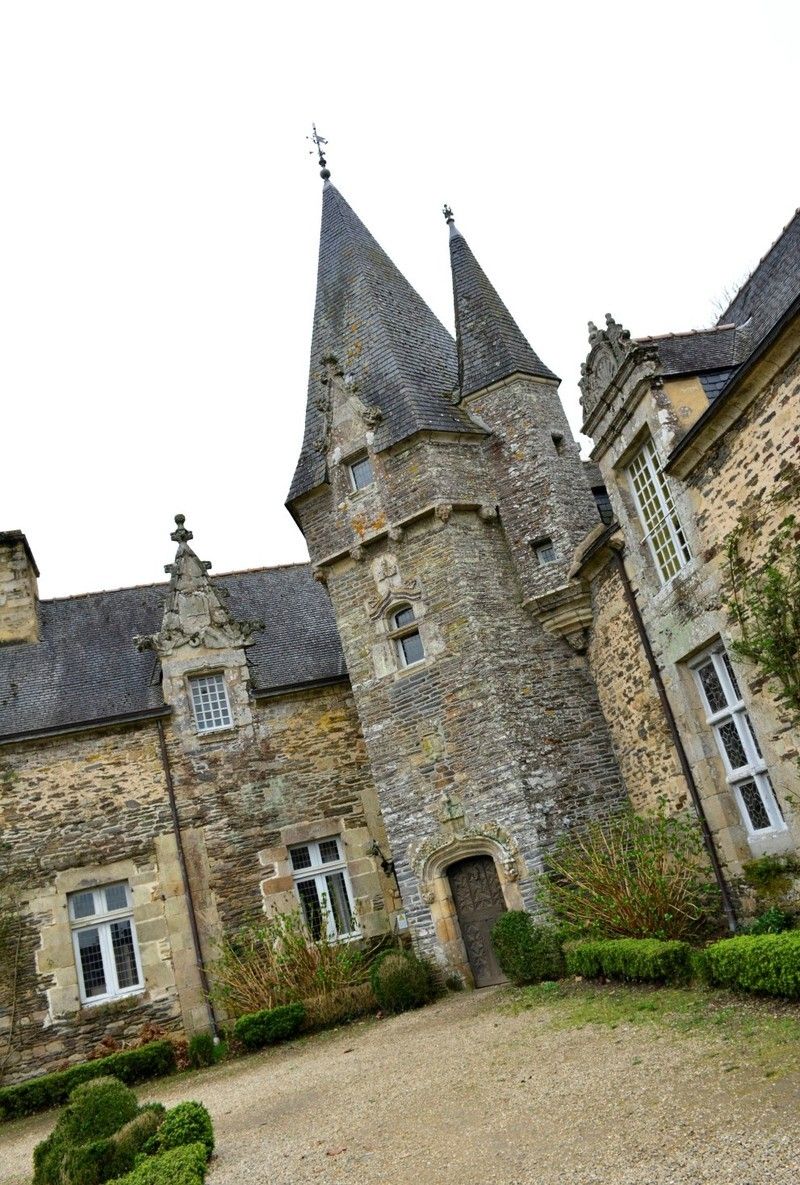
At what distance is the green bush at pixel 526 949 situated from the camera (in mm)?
10375

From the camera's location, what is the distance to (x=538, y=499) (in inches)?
530

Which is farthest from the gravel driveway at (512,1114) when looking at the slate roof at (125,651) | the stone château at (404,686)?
the slate roof at (125,651)

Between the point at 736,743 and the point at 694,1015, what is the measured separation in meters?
3.55

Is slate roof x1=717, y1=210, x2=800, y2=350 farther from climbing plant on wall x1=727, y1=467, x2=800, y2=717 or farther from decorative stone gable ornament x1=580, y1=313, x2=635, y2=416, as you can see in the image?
climbing plant on wall x1=727, y1=467, x2=800, y2=717

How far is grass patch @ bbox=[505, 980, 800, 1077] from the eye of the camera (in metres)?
5.60

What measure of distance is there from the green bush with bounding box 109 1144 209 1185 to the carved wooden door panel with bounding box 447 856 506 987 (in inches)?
254

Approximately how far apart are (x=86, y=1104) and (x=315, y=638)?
32.6 ft

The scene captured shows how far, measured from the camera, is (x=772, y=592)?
8.01 metres

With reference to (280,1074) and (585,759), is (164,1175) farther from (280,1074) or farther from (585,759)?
(585,759)

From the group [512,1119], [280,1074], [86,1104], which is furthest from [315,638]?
[512,1119]

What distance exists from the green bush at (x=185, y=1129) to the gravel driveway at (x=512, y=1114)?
231 mm

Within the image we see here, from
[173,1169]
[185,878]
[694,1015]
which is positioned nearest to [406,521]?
[185,878]

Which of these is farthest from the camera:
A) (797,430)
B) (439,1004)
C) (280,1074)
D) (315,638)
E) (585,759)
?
(315,638)

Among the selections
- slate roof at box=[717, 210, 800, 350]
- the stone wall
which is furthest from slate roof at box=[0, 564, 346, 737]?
slate roof at box=[717, 210, 800, 350]
